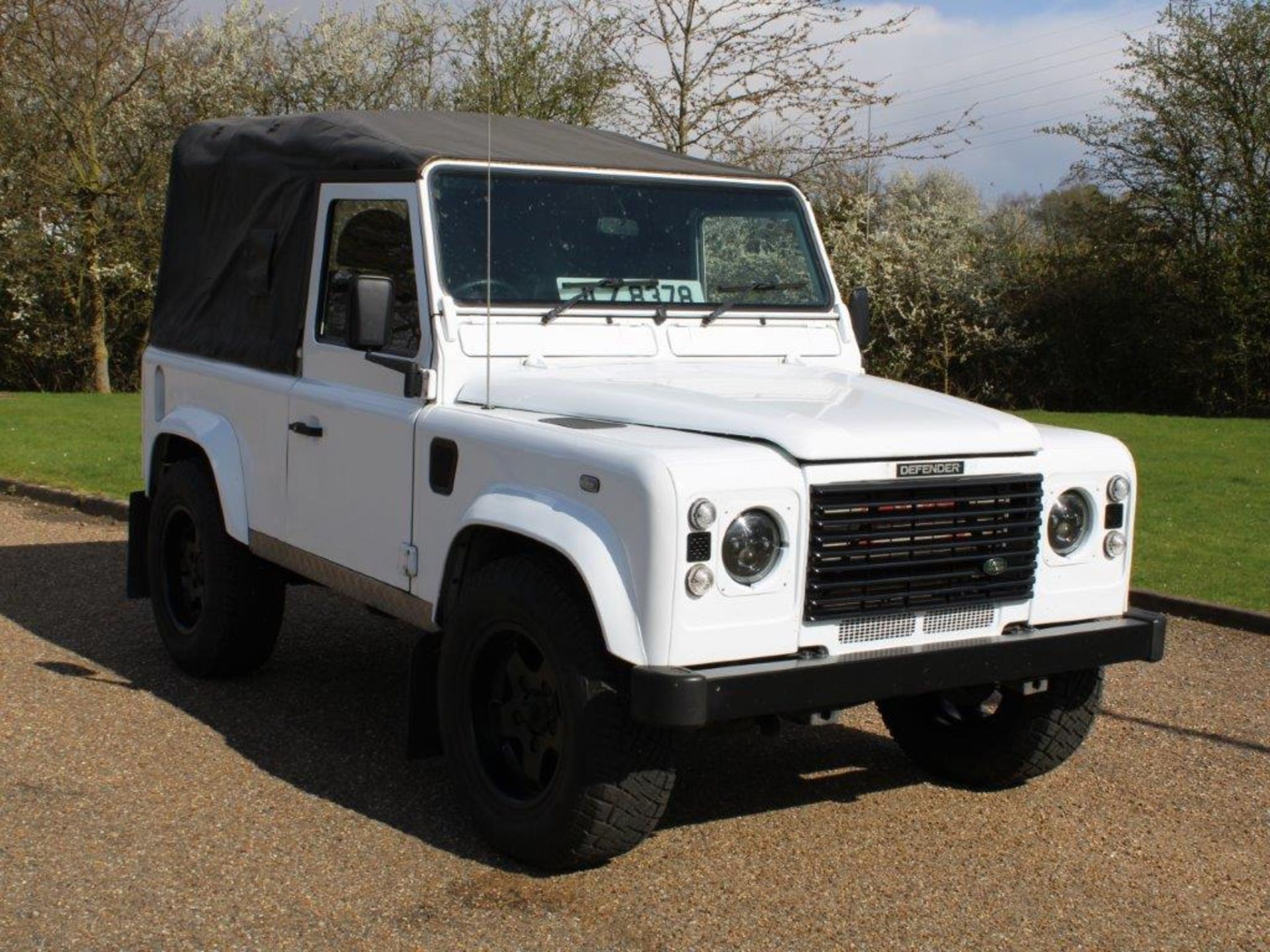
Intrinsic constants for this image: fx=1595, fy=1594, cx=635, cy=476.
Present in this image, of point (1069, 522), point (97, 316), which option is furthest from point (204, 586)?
point (97, 316)

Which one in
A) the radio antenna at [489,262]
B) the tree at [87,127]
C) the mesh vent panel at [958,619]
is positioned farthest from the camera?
the tree at [87,127]

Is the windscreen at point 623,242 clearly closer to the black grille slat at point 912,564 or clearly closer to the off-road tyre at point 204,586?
the black grille slat at point 912,564

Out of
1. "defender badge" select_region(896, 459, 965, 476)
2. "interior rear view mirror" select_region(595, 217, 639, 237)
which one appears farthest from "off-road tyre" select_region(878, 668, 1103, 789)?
"interior rear view mirror" select_region(595, 217, 639, 237)

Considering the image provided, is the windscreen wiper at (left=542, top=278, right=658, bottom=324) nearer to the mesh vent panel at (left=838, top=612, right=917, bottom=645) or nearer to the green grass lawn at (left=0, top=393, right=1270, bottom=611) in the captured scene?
the mesh vent panel at (left=838, top=612, right=917, bottom=645)

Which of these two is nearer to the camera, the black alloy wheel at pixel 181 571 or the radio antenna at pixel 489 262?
the radio antenna at pixel 489 262

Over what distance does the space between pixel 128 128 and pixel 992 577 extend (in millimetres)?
21581

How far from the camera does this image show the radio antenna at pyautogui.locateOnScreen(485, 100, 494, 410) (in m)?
5.35

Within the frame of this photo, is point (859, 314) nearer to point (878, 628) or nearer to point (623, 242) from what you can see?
point (623, 242)

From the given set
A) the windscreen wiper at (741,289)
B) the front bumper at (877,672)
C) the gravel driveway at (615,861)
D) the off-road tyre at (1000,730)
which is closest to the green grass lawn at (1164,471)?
the gravel driveway at (615,861)

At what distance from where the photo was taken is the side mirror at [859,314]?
6.50 meters

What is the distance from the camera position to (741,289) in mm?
6262

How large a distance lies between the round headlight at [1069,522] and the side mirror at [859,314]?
159 cm

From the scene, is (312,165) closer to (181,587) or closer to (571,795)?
(181,587)

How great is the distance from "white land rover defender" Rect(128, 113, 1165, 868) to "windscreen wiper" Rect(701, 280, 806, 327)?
0.06 feet
